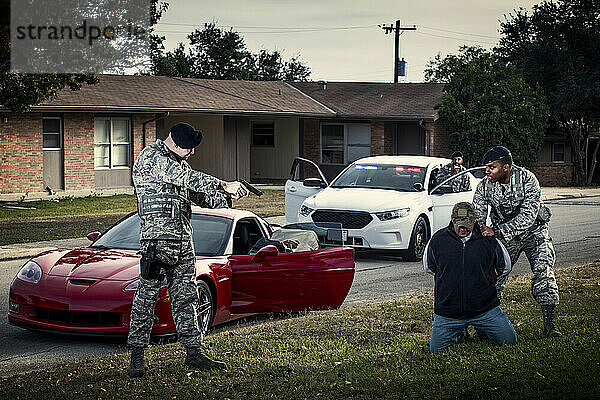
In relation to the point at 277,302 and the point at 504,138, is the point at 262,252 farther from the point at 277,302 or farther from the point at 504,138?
the point at 504,138

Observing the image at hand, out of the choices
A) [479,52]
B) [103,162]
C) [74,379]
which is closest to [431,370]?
[74,379]

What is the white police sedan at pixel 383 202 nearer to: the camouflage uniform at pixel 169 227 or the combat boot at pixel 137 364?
the camouflage uniform at pixel 169 227

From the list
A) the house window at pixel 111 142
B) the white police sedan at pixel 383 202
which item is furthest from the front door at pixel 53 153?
the white police sedan at pixel 383 202

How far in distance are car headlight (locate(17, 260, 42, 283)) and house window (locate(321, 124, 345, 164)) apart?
101 feet

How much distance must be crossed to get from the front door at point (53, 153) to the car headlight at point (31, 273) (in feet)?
68.7

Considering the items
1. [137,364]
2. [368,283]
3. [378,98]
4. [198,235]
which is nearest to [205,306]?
[198,235]

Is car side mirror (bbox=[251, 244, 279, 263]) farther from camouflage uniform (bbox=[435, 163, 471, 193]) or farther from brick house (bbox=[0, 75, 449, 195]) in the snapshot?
brick house (bbox=[0, 75, 449, 195])

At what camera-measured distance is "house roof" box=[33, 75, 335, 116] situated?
99.7ft

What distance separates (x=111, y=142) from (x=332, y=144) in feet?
37.6

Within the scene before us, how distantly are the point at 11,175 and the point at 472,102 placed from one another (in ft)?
63.6

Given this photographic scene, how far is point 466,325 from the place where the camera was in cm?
718

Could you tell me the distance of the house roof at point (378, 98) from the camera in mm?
37531

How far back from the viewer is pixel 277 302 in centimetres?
932

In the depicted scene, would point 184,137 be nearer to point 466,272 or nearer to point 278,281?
point 466,272
